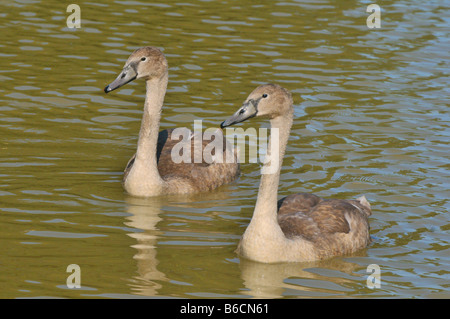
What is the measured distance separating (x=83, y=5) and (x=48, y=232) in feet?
39.0

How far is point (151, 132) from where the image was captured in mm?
13656

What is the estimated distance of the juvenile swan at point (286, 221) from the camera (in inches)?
430

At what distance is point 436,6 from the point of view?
24.4 metres

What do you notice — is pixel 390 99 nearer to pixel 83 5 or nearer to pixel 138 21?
pixel 138 21

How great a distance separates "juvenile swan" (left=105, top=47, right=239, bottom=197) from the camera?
13375 mm

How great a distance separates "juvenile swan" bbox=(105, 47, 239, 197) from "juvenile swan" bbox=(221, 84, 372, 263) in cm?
221

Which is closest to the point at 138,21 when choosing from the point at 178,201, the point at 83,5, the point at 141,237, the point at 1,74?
the point at 83,5

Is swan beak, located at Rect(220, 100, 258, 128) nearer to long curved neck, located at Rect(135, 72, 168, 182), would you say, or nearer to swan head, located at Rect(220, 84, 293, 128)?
swan head, located at Rect(220, 84, 293, 128)

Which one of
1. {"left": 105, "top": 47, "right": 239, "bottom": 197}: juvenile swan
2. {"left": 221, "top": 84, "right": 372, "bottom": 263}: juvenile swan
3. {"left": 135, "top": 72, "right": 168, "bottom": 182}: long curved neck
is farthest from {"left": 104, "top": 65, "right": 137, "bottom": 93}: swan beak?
{"left": 221, "top": 84, "right": 372, "bottom": 263}: juvenile swan

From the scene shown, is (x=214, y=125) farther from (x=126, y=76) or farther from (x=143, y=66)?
(x=126, y=76)

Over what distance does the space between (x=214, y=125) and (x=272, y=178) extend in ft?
17.0

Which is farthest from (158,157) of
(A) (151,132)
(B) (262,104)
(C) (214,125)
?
(B) (262,104)

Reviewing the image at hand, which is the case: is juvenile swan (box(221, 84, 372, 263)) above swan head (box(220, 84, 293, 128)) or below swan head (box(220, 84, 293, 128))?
below

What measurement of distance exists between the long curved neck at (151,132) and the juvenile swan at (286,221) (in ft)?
7.47
